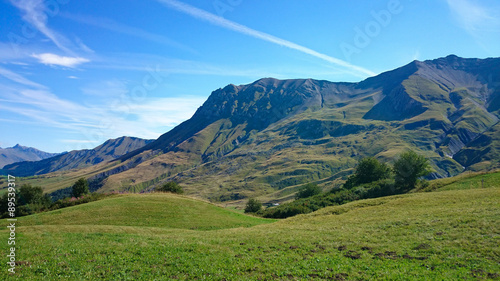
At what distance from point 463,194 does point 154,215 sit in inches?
2041

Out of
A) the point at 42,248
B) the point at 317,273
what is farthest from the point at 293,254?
the point at 42,248

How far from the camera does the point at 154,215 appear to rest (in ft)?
164

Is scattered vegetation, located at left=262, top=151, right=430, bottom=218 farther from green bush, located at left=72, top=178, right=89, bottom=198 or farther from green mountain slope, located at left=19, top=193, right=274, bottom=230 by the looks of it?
green bush, located at left=72, top=178, right=89, bottom=198

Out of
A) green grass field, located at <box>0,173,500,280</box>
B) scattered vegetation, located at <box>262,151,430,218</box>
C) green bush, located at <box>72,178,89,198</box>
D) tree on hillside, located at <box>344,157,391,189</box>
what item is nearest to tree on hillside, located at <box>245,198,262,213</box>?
scattered vegetation, located at <box>262,151,430,218</box>

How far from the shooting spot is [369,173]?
11081 cm

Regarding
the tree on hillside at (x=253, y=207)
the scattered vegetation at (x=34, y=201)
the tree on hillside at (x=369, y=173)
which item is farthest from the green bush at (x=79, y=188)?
the tree on hillside at (x=369, y=173)

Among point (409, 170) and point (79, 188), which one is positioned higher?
point (79, 188)

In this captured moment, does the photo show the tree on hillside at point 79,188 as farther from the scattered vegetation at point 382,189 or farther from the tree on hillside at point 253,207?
the tree on hillside at point 253,207

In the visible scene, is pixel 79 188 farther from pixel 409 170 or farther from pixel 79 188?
pixel 409 170

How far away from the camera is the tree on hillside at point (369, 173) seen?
10906 cm

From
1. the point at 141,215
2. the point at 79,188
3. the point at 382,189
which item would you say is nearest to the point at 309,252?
the point at 141,215

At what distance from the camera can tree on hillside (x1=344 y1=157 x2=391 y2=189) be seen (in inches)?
4294

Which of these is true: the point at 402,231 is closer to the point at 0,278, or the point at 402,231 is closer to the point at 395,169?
the point at 0,278

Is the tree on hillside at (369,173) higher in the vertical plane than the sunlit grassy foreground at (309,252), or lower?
lower
